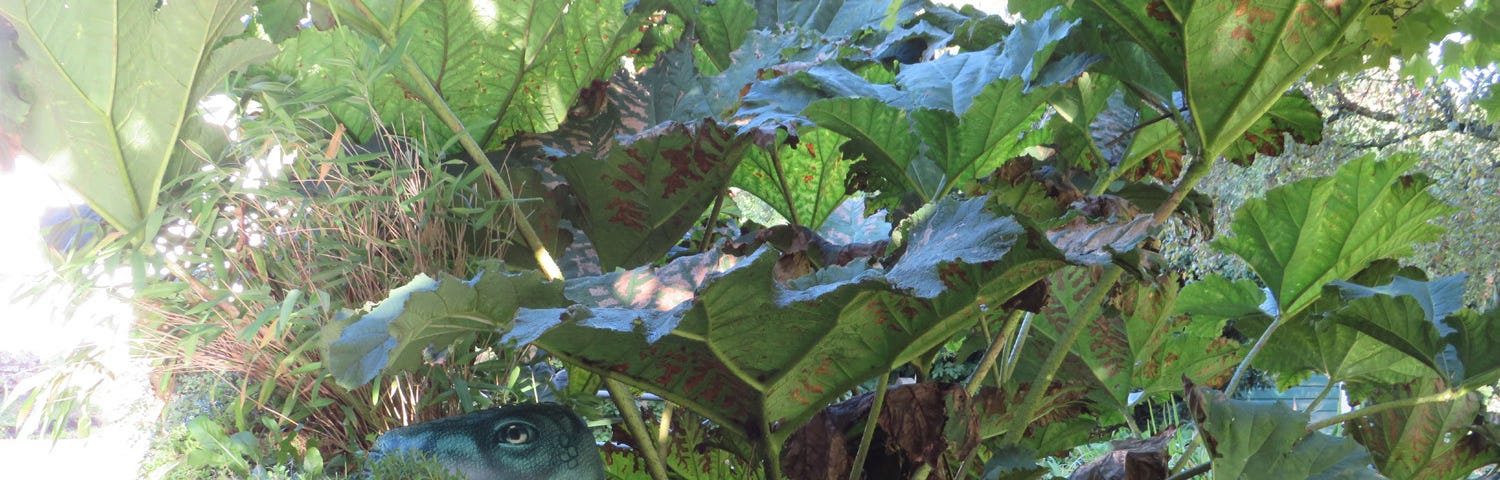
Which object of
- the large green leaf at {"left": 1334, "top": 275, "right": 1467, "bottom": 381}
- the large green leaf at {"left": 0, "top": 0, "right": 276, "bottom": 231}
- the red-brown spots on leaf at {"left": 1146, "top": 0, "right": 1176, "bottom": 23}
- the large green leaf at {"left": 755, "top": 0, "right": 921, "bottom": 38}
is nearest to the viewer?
the large green leaf at {"left": 0, "top": 0, "right": 276, "bottom": 231}

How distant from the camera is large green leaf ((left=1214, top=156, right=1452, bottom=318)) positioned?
4.12 ft

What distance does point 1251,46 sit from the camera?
98 centimetres

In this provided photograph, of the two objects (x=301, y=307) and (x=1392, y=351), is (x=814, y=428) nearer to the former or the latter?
(x=301, y=307)

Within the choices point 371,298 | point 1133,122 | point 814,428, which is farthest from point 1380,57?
point 371,298

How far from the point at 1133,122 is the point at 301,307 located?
1.02 metres

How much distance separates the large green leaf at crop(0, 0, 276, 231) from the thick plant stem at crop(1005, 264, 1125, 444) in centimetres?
83

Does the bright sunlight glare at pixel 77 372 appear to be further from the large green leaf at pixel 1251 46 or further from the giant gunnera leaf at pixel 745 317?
the large green leaf at pixel 1251 46

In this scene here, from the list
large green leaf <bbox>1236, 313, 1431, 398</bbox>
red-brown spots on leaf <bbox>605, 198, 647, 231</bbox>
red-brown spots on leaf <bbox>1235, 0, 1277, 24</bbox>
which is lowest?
large green leaf <bbox>1236, 313, 1431, 398</bbox>

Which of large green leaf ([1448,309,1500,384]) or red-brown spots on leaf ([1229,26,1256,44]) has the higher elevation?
red-brown spots on leaf ([1229,26,1256,44])

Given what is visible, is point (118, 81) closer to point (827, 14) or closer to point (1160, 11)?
point (1160, 11)

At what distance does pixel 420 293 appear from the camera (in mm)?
711

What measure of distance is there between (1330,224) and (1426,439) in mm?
444

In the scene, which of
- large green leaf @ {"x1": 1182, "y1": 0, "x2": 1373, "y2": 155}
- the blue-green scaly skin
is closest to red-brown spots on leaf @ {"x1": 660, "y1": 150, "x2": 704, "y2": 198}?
the blue-green scaly skin

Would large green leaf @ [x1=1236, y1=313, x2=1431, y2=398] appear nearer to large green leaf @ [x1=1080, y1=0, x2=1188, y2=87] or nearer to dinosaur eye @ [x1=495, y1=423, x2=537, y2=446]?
large green leaf @ [x1=1080, y1=0, x2=1188, y2=87]
